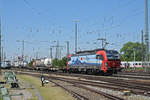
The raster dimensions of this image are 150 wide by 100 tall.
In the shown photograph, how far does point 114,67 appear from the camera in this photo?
3059 cm

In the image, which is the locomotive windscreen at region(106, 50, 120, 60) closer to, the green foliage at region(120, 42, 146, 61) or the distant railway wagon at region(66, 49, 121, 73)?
the distant railway wagon at region(66, 49, 121, 73)

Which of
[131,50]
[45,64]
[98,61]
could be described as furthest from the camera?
[131,50]

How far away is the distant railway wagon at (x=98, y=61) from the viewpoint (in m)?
30.5

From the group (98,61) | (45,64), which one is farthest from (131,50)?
(98,61)

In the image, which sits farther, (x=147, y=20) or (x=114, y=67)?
(x=147, y=20)

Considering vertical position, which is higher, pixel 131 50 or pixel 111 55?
pixel 131 50

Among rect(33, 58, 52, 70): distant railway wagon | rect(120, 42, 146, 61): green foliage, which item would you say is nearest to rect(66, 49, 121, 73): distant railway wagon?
rect(33, 58, 52, 70): distant railway wagon

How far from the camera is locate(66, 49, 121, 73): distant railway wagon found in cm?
Answer: 3045

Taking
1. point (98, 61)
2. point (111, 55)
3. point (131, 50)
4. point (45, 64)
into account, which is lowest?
point (45, 64)

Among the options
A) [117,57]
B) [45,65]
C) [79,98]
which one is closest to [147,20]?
[117,57]

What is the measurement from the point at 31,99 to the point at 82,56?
Result: 2534 centimetres

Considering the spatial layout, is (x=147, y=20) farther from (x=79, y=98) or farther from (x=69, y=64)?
(x=79, y=98)

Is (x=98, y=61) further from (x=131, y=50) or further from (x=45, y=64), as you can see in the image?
(x=131, y=50)

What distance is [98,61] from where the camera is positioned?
3212 cm
